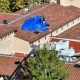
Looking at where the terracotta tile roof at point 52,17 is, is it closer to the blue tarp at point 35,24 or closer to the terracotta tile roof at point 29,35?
the terracotta tile roof at point 29,35

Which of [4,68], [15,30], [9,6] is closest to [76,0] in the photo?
[9,6]

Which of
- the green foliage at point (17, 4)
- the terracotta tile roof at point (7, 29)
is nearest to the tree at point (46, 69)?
the terracotta tile roof at point (7, 29)

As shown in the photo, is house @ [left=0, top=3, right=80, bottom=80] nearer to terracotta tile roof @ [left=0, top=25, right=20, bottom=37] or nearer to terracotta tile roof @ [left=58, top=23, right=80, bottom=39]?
terracotta tile roof @ [left=0, top=25, right=20, bottom=37]

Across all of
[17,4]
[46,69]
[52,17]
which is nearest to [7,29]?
[52,17]

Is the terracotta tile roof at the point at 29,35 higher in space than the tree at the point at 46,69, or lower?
lower

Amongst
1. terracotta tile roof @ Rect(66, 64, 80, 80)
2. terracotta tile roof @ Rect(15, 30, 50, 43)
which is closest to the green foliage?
terracotta tile roof @ Rect(15, 30, 50, 43)

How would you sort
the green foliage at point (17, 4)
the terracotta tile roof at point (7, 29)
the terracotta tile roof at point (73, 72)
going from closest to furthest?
the terracotta tile roof at point (73, 72), the terracotta tile roof at point (7, 29), the green foliage at point (17, 4)

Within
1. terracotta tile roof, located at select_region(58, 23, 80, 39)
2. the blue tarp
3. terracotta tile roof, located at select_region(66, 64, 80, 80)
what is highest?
terracotta tile roof, located at select_region(66, 64, 80, 80)

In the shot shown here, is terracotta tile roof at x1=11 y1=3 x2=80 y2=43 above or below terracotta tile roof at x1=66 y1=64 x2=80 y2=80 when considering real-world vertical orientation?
below
